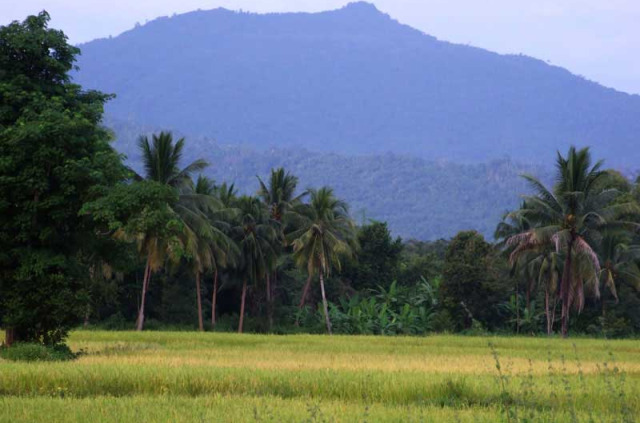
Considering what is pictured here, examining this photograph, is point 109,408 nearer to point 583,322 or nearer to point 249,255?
point 249,255

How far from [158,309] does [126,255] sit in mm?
31715

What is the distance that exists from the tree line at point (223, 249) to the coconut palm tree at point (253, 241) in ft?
0.43

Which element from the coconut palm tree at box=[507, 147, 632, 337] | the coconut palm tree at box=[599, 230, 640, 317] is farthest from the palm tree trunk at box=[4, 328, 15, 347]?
the coconut palm tree at box=[599, 230, 640, 317]

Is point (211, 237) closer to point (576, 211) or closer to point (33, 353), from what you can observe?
point (576, 211)

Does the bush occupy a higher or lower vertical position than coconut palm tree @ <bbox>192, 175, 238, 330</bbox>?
lower

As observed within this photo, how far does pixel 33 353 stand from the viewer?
24.3m

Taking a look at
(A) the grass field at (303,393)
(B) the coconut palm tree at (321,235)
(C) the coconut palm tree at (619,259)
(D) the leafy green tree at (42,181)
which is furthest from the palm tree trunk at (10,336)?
(C) the coconut palm tree at (619,259)

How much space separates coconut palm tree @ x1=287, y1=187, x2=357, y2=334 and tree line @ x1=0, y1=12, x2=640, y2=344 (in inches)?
5.1

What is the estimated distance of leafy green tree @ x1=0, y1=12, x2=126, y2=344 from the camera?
83.9 feet

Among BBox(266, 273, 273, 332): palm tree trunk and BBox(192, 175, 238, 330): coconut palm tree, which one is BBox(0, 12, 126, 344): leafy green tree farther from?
BBox(266, 273, 273, 332): palm tree trunk

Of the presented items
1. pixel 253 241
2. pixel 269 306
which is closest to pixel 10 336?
pixel 253 241

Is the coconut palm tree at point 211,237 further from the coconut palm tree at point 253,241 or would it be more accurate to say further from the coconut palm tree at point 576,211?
the coconut palm tree at point 576,211

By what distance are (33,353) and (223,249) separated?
31.7 meters

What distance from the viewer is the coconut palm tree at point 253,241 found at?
58.1 metres
